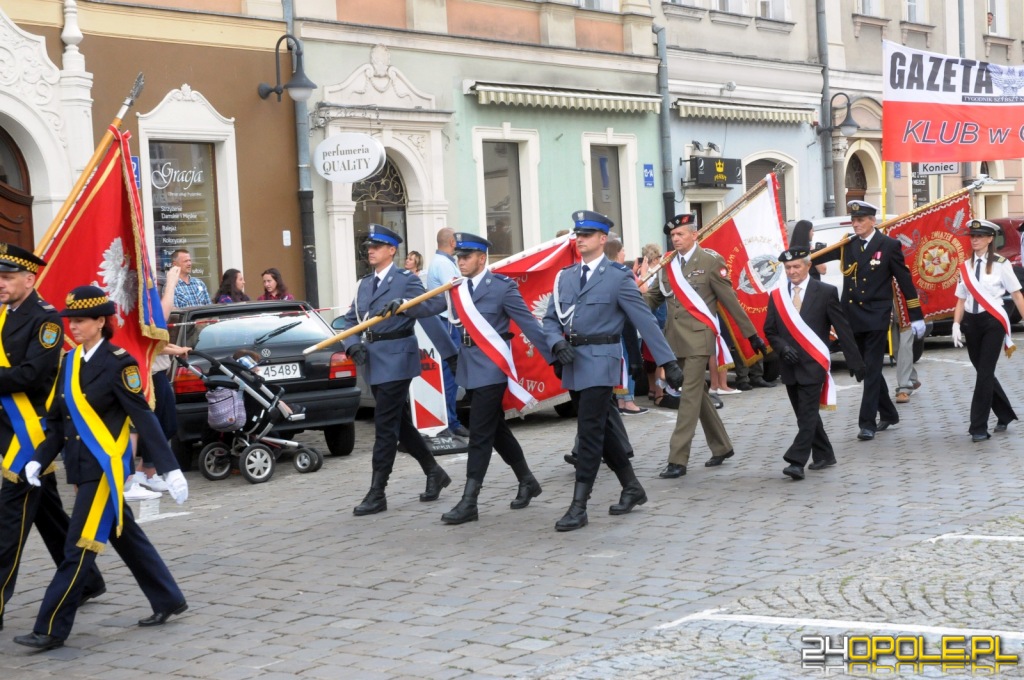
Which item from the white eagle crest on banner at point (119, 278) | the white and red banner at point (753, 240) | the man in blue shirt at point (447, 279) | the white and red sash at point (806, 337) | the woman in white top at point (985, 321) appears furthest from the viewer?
the white and red banner at point (753, 240)

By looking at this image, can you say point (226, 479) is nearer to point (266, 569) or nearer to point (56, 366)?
point (266, 569)

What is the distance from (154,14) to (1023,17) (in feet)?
83.4

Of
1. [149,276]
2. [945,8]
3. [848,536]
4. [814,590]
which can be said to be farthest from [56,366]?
[945,8]

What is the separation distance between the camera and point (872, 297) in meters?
12.1

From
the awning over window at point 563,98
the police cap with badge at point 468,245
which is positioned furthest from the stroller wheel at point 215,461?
the awning over window at point 563,98

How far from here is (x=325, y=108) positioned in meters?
18.8

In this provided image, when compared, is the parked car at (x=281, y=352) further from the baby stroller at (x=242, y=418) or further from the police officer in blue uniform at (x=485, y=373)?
the police officer in blue uniform at (x=485, y=373)

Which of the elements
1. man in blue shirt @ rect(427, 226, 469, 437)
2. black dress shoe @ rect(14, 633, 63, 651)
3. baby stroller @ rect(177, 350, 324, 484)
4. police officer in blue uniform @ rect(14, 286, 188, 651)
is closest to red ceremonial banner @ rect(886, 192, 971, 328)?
man in blue shirt @ rect(427, 226, 469, 437)

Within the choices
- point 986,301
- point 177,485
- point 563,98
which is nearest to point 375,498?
point 177,485

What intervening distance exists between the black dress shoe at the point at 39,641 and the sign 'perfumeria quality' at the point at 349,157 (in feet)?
37.9

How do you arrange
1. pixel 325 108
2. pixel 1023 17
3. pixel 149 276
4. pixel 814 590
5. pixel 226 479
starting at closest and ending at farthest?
1. pixel 814 590
2. pixel 149 276
3. pixel 226 479
4. pixel 325 108
5. pixel 1023 17

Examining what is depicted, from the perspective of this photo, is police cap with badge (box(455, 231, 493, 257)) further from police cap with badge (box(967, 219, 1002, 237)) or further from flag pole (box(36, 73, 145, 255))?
police cap with badge (box(967, 219, 1002, 237))

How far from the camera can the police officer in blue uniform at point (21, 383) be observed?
691 cm

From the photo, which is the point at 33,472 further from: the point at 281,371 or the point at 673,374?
the point at 281,371
